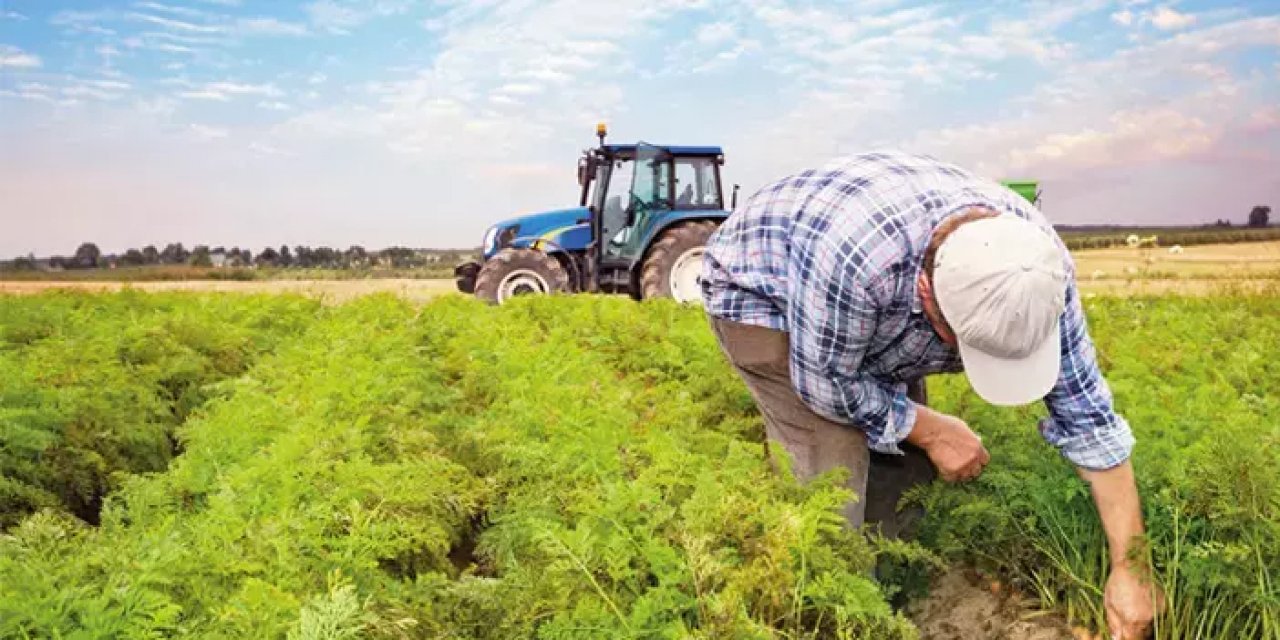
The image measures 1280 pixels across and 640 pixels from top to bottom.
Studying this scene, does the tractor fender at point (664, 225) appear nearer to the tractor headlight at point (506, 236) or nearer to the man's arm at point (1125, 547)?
the tractor headlight at point (506, 236)

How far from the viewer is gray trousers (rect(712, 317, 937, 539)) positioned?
13.4 ft

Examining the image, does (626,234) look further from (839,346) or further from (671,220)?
(839,346)

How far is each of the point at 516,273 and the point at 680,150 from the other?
295 cm

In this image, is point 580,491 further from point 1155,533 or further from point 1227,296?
→ point 1227,296

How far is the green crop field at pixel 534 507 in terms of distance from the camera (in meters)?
3.18

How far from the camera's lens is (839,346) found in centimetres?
370

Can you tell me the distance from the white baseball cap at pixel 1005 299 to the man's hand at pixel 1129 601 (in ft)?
3.03

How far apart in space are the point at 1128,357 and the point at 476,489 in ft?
14.6

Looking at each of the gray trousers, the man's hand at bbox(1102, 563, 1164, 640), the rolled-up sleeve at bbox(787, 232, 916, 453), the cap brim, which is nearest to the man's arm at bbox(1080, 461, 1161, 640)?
the man's hand at bbox(1102, 563, 1164, 640)

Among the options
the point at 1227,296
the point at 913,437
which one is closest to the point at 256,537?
the point at 913,437

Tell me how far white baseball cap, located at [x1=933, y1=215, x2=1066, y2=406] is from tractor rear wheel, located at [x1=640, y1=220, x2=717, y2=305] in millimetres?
11112

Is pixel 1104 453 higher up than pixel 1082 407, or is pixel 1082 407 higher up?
pixel 1082 407

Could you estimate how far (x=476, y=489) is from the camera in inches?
189

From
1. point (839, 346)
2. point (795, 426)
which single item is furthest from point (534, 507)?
point (839, 346)
